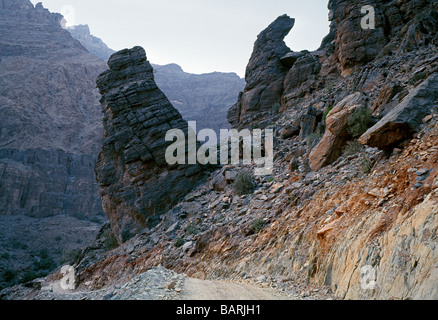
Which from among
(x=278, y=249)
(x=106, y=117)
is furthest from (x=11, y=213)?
(x=278, y=249)

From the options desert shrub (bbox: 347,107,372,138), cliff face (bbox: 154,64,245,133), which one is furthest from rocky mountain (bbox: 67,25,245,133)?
desert shrub (bbox: 347,107,372,138)

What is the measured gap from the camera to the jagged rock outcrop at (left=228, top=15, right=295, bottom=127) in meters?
28.8

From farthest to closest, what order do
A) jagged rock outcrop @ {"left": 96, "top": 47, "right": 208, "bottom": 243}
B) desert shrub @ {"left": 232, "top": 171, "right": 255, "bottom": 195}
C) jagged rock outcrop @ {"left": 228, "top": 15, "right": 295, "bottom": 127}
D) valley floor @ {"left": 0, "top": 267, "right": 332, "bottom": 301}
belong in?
jagged rock outcrop @ {"left": 228, "top": 15, "right": 295, "bottom": 127} < jagged rock outcrop @ {"left": 96, "top": 47, "right": 208, "bottom": 243} < desert shrub @ {"left": 232, "top": 171, "right": 255, "bottom": 195} < valley floor @ {"left": 0, "top": 267, "right": 332, "bottom": 301}

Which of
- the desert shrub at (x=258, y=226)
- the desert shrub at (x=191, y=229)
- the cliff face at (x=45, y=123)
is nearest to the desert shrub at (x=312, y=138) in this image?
the desert shrub at (x=258, y=226)

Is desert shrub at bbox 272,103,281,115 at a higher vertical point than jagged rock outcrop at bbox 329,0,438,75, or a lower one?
lower

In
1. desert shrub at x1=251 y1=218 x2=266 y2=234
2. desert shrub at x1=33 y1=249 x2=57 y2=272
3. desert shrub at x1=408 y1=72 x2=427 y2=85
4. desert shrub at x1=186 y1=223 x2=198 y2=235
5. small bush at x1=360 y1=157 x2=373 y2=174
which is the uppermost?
desert shrub at x1=408 y1=72 x2=427 y2=85

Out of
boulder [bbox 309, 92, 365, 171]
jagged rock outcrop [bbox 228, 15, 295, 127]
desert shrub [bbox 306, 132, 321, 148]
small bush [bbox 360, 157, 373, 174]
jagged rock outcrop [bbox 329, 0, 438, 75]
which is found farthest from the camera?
jagged rock outcrop [bbox 228, 15, 295, 127]

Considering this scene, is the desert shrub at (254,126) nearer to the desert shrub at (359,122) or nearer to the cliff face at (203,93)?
the desert shrub at (359,122)

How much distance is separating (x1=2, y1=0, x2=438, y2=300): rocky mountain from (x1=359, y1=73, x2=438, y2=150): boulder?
0.03 meters

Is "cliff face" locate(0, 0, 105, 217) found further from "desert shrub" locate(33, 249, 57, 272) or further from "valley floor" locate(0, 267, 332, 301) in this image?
"valley floor" locate(0, 267, 332, 301)

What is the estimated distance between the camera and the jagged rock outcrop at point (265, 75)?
1132 inches

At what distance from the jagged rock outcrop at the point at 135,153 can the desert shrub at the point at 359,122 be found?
11348 millimetres

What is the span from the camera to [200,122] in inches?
4400

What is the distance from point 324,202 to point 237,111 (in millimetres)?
24211
